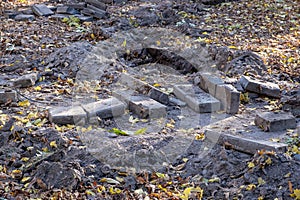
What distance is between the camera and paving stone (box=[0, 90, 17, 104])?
630cm

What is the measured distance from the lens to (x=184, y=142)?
17.9ft

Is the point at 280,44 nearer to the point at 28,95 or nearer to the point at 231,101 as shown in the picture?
the point at 231,101

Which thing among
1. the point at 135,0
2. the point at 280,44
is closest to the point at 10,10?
the point at 135,0

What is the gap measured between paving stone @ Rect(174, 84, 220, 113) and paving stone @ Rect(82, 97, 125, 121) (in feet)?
2.77

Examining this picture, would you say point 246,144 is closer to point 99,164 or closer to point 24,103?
point 99,164

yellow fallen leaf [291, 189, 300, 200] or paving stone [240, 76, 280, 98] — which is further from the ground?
yellow fallen leaf [291, 189, 300, 200]

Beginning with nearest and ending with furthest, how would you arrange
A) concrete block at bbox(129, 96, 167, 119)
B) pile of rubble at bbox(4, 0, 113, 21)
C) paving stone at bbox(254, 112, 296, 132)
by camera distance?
paving stone at bbox(254, 112, 296, 132), concrete block at bbox(129, 96, 167, 119), pile of rubble at bbox(4, 0, 113, 21)

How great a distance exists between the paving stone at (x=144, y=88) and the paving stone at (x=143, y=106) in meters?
0.09

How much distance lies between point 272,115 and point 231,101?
0.57 meters

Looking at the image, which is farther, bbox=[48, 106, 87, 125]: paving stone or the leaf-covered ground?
bbox=[48, 106, 87, 125]: paving stone

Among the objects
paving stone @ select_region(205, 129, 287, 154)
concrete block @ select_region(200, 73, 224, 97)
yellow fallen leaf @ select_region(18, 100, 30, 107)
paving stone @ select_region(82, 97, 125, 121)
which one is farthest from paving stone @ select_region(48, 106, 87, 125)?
concrete block @ select_region(200, 73, 224, 97)

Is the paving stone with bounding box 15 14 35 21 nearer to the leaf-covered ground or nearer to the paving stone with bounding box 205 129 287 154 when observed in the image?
the leaf-covered ground

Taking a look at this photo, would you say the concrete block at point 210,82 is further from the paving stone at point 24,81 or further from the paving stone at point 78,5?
the paving stone at point 78,5

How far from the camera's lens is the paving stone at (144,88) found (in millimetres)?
6410
